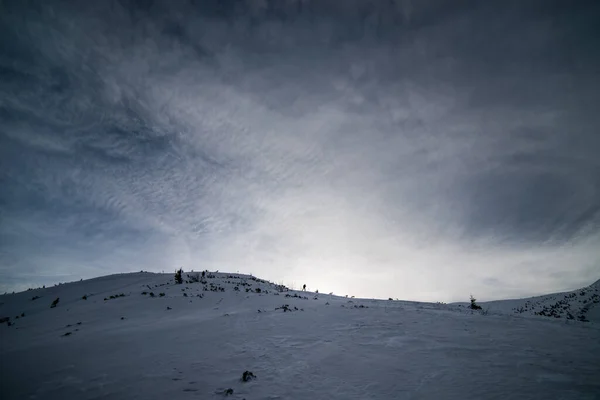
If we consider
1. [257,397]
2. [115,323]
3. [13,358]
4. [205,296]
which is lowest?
[257,397]

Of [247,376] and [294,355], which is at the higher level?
[294,355]

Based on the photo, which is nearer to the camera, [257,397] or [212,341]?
[257,397]

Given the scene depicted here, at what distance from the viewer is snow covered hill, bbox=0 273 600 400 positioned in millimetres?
7211

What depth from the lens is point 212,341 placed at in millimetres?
10953

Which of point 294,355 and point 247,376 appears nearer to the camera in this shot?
point 247,376

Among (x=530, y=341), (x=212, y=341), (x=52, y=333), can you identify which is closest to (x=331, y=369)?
(x=212, y=341)

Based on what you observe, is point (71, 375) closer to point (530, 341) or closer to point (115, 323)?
point (115, 323)

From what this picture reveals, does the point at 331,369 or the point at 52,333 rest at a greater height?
the point at 52,333

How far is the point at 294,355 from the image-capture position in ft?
31.6

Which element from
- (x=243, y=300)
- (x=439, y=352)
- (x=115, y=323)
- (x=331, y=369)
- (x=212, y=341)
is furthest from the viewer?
(x=243, y=300)

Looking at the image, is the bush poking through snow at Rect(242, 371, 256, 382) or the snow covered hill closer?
the snow covered hill

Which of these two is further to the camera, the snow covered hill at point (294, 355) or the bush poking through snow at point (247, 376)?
the bush poking through snow at point (247, 376)

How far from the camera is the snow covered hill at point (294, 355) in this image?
7.21 m

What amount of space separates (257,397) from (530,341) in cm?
957
